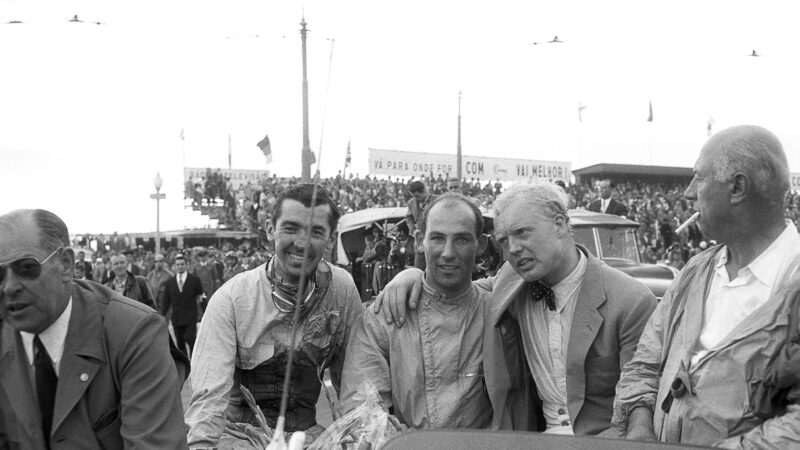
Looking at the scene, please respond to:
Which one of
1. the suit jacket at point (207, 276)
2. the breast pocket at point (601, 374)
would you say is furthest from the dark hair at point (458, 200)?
the suit jacket at point (207, 276)

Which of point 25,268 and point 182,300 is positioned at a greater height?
point 25,268

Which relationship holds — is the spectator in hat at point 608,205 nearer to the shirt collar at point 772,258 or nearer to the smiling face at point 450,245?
the smiling face at point 450,245

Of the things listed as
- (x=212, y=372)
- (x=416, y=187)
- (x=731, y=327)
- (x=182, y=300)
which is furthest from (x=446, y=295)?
(x=182, y=300)

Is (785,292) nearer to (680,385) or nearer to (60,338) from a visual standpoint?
(680,385)

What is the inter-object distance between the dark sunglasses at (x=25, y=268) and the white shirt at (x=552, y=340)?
5.95ft

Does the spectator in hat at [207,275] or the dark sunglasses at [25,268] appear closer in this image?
the dark sunglasses at [25,268]

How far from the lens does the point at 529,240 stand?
10.9 feet

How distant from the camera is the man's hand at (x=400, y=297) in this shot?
3.56m

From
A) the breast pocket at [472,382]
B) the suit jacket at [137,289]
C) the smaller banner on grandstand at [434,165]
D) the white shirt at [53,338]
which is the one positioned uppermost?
the smaller banner on grandstand at [434,165]

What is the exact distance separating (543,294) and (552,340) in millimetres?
186

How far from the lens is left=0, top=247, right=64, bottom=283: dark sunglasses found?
252 cm

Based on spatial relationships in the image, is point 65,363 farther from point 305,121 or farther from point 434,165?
point 434,165

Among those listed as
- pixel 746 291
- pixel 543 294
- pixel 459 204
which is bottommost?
pixel 543 294

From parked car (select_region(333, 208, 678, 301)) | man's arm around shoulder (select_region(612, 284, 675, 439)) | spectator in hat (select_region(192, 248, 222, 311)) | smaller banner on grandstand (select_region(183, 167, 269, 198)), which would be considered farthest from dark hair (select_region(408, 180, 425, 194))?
smaller banner on grandstand (select_region(183, 167, 269, 198))
